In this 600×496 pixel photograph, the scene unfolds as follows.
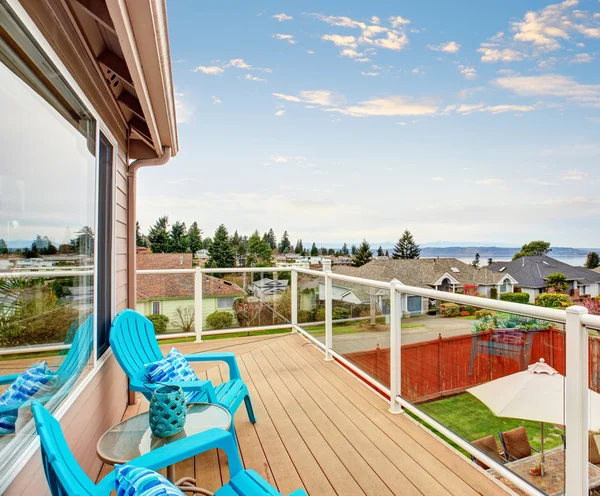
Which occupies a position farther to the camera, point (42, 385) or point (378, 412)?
point (378, 412)

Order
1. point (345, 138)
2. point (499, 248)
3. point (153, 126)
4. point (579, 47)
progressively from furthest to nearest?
point (499, 248) < point (579, 47) < point (345, 138) < point (153, 126)

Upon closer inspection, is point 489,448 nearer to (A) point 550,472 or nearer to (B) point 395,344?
(A) point 550,472

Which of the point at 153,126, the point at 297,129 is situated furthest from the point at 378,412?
the point at 297,129

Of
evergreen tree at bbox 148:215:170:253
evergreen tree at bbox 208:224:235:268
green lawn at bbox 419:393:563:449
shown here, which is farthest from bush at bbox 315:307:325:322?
evergreen tree at bbox 148:215:170:253

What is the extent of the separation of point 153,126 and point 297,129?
25361 millimetres

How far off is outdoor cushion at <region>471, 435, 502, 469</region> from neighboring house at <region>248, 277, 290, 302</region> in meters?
4.18

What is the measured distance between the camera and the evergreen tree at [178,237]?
37.4 m

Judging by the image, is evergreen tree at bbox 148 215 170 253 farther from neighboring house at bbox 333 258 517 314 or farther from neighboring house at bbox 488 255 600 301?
neighboring house at bbox 488 255 600 301

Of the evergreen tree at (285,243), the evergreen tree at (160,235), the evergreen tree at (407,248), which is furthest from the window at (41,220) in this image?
the evergreen tree at (407,248)

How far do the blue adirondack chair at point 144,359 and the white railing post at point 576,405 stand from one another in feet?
6.42

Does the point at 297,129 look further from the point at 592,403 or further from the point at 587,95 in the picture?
the point at 587,95

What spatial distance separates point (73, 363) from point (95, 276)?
67 cm

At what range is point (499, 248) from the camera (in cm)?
4862

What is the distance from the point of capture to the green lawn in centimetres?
197
